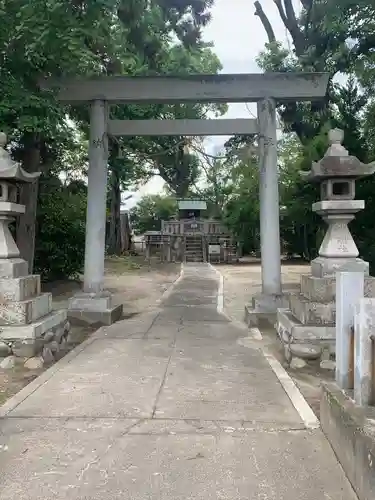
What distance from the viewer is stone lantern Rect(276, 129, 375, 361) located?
18.9 ft

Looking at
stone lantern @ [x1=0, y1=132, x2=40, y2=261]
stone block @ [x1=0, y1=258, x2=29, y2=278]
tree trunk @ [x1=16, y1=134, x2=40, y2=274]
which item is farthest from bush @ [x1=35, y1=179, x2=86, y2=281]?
stone block @ [x1=0, y1=258, x2=29, y2=278]

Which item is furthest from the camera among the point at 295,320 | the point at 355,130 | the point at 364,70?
the point at 355,130

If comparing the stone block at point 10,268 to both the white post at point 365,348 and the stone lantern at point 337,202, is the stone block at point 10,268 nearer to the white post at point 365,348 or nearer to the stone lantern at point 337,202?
the stone lantern at point 337,202

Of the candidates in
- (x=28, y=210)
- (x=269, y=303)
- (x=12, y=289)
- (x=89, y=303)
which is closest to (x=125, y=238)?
(x=28, y=210)

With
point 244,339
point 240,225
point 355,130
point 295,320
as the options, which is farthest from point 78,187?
point 240,225

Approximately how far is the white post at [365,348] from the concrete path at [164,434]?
52 centimetres

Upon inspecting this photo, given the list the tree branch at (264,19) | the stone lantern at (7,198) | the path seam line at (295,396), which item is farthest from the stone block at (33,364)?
the tree branch at (264,19)

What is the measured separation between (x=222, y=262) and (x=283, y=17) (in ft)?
46.2

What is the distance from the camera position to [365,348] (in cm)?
327

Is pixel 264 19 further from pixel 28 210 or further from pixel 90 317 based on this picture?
pixel 90 317

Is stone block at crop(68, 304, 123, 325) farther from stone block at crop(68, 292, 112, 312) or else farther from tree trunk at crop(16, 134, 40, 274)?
tree trunk at crop(16, 134, 40, 274)

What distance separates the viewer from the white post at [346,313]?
361cm

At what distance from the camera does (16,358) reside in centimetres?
578

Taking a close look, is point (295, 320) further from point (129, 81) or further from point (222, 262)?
point (222, 262)
